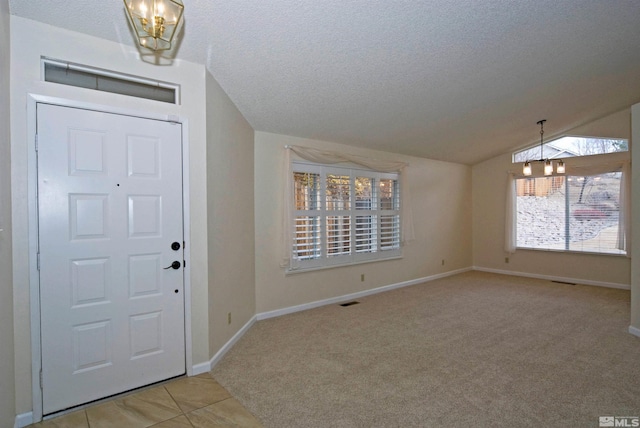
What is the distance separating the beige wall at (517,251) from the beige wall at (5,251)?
304 inches

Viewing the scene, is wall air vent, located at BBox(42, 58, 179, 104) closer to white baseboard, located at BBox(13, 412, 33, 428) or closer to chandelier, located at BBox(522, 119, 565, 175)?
white baseboard, located at BBox(13, 412, 33, 428)

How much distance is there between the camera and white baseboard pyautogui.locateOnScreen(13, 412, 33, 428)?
6.98ft

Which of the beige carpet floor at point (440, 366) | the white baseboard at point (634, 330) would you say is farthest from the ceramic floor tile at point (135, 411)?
the white baseboard at point (634, 330)

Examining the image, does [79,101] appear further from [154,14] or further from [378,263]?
[378,263]

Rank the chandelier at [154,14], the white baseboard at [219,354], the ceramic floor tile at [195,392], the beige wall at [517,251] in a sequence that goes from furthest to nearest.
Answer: the beige wall at [517,251] < the white baseboard at [219,354] < the ceramic floor tile at [195,392] < the chandelier at [154,14]

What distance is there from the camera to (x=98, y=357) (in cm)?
240

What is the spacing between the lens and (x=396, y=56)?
9.78 feet

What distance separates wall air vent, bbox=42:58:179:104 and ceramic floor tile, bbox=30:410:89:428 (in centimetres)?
231

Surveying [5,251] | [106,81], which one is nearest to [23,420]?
[5,251]

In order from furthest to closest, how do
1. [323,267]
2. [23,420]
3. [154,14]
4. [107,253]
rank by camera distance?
[323,267] → [107,253] → [23,420] → [154,14]

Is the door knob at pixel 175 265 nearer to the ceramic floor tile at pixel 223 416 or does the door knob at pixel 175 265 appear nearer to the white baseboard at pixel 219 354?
the white baseboard at pixel 219 354

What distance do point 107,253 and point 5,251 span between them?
1.83 feet

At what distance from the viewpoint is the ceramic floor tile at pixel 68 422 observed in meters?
2.13

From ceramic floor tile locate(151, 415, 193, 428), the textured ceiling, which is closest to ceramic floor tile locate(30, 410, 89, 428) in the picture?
ceramic floor tile locate(151, 415, 193, 428)
